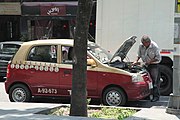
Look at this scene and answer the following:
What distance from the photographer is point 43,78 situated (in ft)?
33.8

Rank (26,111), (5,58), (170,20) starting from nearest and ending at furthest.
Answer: (26,111), (170,20), (5,58)

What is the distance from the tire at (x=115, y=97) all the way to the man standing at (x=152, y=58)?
124 centimetres

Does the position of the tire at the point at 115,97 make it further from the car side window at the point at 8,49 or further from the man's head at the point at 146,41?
the car side window at the point at 8,49

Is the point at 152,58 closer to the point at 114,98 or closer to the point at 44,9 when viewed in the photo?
the point at 114,98

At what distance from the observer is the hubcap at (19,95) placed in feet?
34.3

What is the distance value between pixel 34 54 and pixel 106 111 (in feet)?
9.36

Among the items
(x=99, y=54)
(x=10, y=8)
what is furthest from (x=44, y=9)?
(x=99, y=54)

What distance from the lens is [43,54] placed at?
10383 millimetres

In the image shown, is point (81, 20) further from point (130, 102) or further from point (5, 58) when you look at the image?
point (5, 58)

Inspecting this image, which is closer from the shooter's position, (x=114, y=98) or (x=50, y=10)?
(x=114, y=98)

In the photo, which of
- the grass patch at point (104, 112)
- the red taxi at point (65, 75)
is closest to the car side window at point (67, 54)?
the red taxi at point (65, 75)

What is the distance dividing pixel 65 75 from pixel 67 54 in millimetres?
553

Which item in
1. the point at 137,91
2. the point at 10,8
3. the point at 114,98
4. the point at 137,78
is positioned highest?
the point at 10,8

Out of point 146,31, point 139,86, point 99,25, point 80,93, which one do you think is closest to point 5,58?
point 99,25
